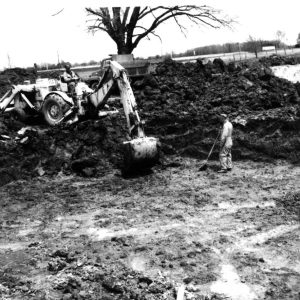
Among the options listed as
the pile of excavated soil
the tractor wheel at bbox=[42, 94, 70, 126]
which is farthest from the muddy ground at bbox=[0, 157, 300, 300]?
the tractor wheel at bbox=[42, 94, 70, 126]

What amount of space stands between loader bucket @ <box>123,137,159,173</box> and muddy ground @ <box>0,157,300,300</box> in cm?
45

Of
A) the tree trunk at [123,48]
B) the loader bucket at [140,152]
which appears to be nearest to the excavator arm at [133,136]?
the loader bucket at [140,152]

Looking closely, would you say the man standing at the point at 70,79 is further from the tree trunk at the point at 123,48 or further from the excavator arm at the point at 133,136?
the tree trunk at the point at 123,48

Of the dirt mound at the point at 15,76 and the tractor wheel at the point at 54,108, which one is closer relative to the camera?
the tractor wheel at the point at 54,108

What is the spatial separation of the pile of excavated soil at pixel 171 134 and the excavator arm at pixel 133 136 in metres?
1.39

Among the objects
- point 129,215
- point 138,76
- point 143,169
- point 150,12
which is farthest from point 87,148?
point 150,12

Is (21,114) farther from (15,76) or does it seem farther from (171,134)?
(15,76)

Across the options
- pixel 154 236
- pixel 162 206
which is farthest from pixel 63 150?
pixel 154 236

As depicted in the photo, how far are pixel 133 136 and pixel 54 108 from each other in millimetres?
3305

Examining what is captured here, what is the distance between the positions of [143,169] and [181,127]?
2.83 m

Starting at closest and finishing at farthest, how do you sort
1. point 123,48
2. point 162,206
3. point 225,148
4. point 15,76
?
point 162,206, point 225,148, point 15,76, point 123,48

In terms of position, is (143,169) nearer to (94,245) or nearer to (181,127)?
(181,127)

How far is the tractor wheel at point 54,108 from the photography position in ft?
38.1

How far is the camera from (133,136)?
9.66m
